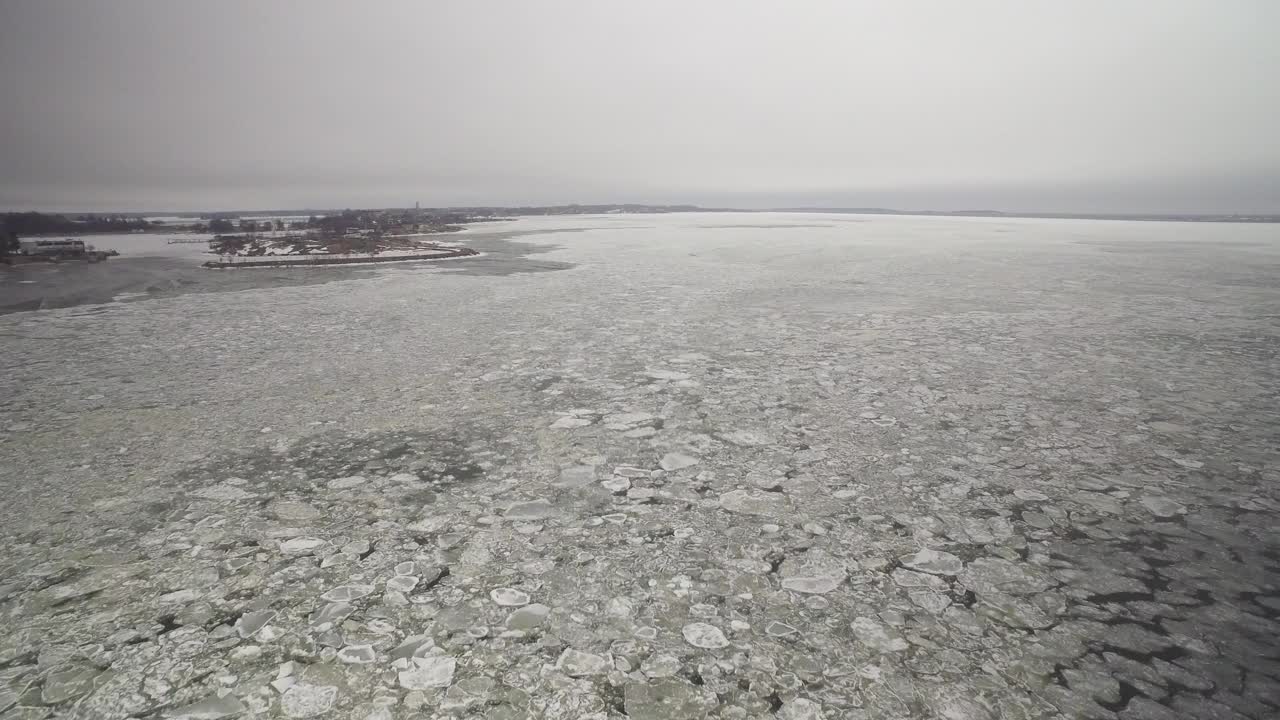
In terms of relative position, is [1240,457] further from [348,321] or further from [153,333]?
[153,333]

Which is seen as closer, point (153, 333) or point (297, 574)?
point (297, 574)

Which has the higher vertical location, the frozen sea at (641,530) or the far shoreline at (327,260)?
the far shoreline at (327,260)

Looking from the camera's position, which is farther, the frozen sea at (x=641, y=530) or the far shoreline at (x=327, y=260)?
the far shoreline at (x=327, y=260)

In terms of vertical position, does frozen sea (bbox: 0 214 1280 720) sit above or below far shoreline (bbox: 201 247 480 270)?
below

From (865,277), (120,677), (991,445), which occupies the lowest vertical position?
(120,677)

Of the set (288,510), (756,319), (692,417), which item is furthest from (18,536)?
(756,319)

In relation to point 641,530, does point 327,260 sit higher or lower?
higher

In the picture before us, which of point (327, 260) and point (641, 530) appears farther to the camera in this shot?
point (327, 260)

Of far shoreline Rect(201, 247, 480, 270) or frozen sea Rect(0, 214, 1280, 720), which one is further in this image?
far shoreline Rect(201, 247, 480, 270)
